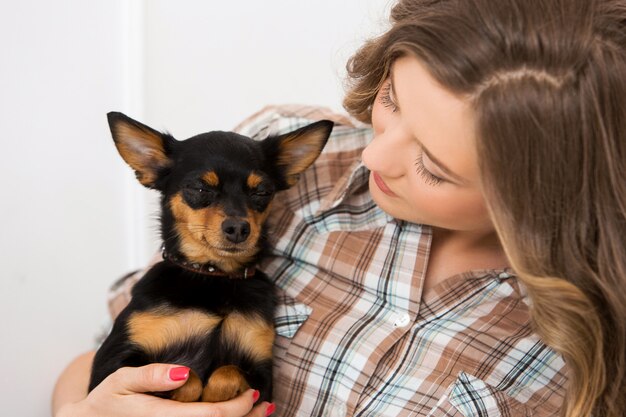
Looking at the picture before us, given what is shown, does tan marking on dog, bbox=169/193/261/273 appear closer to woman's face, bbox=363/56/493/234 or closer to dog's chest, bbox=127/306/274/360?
dog's chest, bbox=127/306/274/360

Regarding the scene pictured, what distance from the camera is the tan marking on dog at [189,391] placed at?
1.38 metres

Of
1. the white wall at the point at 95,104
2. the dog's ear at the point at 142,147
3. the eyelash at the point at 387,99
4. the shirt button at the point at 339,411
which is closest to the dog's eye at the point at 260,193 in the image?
the dog's ear at the point at 142,147

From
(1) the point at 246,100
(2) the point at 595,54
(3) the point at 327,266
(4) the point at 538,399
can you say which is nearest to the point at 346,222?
(3) the point at 327,266

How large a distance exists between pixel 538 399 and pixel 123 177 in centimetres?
167

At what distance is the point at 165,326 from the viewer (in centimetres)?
141

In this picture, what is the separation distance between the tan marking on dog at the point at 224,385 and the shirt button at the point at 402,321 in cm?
35

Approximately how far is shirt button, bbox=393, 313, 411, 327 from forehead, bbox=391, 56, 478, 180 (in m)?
0.37

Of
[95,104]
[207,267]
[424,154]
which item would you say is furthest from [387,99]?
[95,104]

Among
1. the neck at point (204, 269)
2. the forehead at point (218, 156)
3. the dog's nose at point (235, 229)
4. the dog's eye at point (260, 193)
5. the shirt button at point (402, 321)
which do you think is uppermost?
the forehead at point (218, 156)

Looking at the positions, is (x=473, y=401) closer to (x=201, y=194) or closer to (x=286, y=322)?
(x=286, y=322)

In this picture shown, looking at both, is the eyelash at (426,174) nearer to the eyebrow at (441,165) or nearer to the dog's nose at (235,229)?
the eyebrow at (441,165)

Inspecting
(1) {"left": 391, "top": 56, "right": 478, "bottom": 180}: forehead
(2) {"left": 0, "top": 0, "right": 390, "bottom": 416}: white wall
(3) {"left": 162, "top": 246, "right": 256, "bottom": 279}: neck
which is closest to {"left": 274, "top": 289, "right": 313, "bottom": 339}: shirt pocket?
(3) {"left": 162, "top": 246, "right": 256, "bottom": 279}: neck

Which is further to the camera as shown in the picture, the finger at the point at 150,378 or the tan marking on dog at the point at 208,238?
the tan marking on dog at the point at 208,238

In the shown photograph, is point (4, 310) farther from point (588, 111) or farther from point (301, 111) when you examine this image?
point (588, 111)
